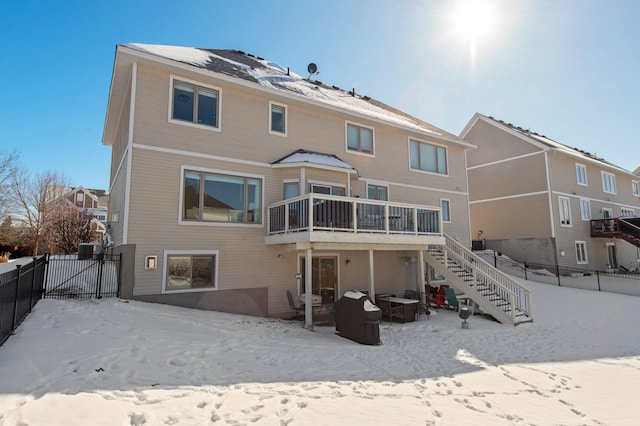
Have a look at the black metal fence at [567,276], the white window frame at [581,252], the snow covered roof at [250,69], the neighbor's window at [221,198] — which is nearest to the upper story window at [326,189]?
the neighbor's window at [221,198]

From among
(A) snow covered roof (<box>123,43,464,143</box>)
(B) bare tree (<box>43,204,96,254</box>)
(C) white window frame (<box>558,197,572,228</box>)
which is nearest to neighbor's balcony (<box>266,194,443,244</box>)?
(A) snow covered roof (<box>123,43,464,143</box>)

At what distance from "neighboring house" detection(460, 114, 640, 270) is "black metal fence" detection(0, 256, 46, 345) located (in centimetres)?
2535

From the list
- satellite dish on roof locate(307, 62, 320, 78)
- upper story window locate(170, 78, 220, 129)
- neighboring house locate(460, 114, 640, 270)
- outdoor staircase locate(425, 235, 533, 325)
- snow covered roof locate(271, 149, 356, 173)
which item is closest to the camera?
upper story window locate(170, 78, 220, 129)

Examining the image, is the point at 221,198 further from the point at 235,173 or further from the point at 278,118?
the point at 278,118

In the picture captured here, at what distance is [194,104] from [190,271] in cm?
533

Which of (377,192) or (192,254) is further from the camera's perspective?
(377,192)

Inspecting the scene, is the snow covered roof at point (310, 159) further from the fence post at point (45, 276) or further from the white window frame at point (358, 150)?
the fence post at point (45, 276)

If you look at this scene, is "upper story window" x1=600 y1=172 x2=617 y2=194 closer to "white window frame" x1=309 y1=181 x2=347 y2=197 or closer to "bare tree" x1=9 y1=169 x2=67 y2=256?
"white window frame" x1=309 y1=181 x2=347 y2=197

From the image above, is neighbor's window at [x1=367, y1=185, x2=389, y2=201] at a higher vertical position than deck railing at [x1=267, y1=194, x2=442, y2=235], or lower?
higher

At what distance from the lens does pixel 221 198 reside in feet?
36.3

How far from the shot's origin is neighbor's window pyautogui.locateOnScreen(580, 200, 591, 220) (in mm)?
24422

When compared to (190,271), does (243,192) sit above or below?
above

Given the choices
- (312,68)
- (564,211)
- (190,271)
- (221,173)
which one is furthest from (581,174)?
(190,271)

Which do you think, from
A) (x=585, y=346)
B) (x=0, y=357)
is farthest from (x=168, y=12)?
(x=585, y=346)
